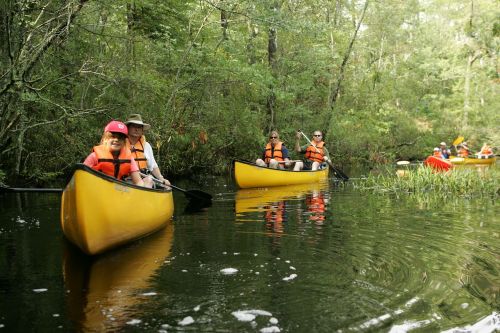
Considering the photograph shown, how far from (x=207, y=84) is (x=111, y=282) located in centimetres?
1003

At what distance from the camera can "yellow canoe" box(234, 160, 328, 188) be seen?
1157 centimetres

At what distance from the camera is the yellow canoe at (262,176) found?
1157cm

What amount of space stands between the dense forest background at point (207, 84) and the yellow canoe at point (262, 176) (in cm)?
206

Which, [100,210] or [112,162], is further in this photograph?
[112,162]

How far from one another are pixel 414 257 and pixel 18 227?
4969 mm

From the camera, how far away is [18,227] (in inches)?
272

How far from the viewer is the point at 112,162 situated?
570 cm

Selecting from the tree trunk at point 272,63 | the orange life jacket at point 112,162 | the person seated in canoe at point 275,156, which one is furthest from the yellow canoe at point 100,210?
the tree trunk at point 272,63

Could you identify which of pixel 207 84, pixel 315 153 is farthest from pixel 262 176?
pixel 207 84

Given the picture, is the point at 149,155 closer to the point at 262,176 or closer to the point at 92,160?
the point at 92,160

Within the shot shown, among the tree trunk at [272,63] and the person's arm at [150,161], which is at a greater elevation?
the tree trunk at [272,63]

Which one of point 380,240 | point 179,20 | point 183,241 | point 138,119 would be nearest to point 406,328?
point 380,240

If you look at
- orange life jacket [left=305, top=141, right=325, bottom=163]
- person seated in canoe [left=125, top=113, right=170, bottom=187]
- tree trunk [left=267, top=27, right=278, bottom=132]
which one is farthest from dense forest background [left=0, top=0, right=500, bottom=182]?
orange life jacket [left=305, top=141, right=325, bottom=163]

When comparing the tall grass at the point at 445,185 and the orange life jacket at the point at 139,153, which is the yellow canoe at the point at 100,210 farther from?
Result: the tall grass at the point at 445,185
